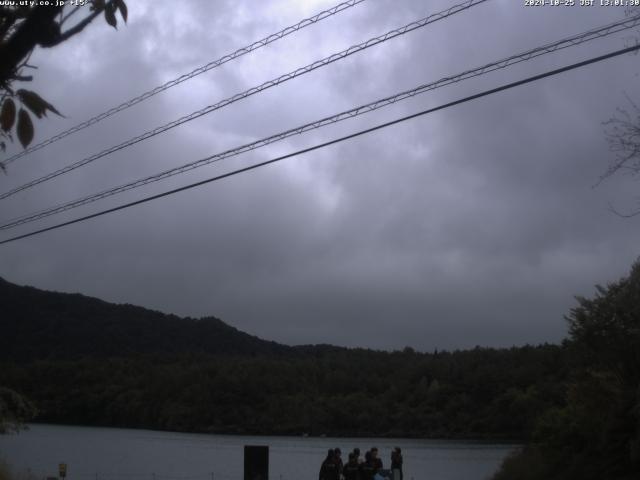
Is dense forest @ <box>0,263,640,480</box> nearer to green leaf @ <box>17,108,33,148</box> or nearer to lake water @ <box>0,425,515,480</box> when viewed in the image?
lake water @ <box>0,425,515,480</box>

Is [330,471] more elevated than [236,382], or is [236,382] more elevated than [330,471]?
[236,382]

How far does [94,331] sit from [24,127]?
9347 centimetres

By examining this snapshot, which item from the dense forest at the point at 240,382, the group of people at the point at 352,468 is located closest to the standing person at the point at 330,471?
the group of people at the point at 352,468

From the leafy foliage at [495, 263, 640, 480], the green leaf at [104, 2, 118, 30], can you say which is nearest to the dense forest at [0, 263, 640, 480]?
the leafy foliage at [495, 263, 640, 480]

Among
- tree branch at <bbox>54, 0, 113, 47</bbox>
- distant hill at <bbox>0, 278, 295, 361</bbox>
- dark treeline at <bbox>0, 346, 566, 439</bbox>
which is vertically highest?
distant hill at <bbox>0, 278, 295, 361</bbox>

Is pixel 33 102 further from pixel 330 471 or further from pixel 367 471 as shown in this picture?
pixel 367 471

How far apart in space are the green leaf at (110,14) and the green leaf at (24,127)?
0.77 meters

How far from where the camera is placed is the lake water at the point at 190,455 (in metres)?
44.3

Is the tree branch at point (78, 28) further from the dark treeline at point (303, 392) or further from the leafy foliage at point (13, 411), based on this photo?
the dark treeline at point (303, 392)

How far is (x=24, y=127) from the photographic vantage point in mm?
4266

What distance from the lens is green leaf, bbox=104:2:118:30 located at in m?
4.63

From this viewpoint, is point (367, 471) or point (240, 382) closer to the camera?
point (367, 471)

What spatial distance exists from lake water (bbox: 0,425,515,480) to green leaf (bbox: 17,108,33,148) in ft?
99.5

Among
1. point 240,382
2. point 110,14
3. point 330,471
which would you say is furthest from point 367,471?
point 240,382
